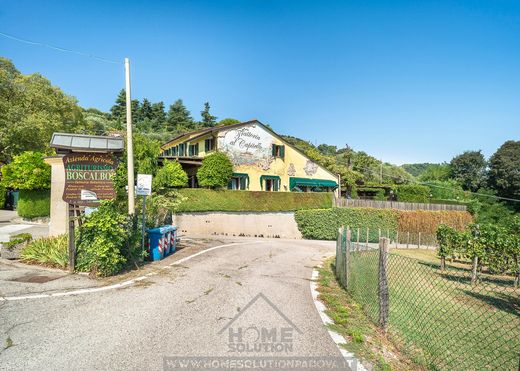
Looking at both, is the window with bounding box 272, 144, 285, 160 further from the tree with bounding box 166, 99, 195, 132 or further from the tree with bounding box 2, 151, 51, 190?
the tree with bounding box 166, 99, 195, 132

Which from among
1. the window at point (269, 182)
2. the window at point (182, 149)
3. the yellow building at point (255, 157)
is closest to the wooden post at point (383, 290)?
the yellow building at point (255, 157)

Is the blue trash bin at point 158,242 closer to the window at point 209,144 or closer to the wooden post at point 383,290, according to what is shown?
the wooden post at point 383,290

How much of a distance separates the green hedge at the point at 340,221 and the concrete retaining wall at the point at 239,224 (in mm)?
1030

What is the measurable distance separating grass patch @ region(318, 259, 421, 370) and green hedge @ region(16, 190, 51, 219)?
71.6 ft

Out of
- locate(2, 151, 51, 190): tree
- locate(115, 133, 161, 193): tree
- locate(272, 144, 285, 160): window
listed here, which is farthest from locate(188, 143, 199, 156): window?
locate(2, 151, 51, 190): tree

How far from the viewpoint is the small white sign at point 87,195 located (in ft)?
30.1

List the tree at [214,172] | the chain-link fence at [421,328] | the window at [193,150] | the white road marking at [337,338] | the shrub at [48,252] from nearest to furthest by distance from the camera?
the white road marking at [337,338] → the chain-link fence at [421,328] → the shrub at [48,252] → the tree at [214,172] → the window at [193,150]

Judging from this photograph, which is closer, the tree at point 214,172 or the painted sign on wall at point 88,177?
the painted sign on wall at point 88,177

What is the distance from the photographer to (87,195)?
9234mm

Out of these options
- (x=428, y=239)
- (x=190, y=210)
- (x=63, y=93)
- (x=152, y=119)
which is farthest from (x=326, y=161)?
(x=152, y=119)

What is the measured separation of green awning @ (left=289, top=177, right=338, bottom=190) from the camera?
111 feet

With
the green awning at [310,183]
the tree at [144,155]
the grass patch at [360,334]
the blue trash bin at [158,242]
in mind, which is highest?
the tree at [144,155]

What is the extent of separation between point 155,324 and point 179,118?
251 feet

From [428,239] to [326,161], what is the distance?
66.5 ft
